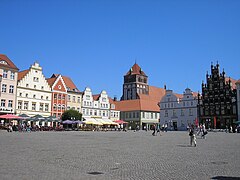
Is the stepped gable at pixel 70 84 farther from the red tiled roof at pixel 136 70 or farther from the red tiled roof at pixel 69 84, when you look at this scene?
the red tiled roof at pixel 136 70

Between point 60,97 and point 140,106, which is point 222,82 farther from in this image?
point 60,97

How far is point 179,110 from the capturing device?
8112 cm

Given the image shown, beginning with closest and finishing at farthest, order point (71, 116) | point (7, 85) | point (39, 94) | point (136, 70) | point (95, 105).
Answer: point (7, 85) < point (71, 116) < point (39, 94) < point (95, 105) < point (136, 70)

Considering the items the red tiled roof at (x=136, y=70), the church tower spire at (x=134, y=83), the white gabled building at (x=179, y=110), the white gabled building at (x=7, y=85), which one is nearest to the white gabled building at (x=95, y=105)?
the white gabled building at (x=179, y=110)

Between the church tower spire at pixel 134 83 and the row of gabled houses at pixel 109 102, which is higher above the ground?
the church tower spire at pixel 134 83

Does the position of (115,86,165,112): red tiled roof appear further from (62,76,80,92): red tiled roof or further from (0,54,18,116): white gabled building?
(0,54,18,116): white gabled building

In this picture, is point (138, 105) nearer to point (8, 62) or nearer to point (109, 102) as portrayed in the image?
point (109, 102)

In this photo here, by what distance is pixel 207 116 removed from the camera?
2968 inches

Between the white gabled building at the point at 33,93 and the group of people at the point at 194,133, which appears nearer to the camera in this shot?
the group of people at the point at 194,133

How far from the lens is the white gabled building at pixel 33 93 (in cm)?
6091

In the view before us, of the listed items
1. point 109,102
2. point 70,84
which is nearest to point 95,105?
point 109,102

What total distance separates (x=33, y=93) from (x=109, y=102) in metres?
26.5

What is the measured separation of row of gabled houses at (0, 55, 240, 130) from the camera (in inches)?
2357

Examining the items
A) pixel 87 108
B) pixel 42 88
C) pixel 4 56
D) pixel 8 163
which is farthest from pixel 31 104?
pixel 8 163
